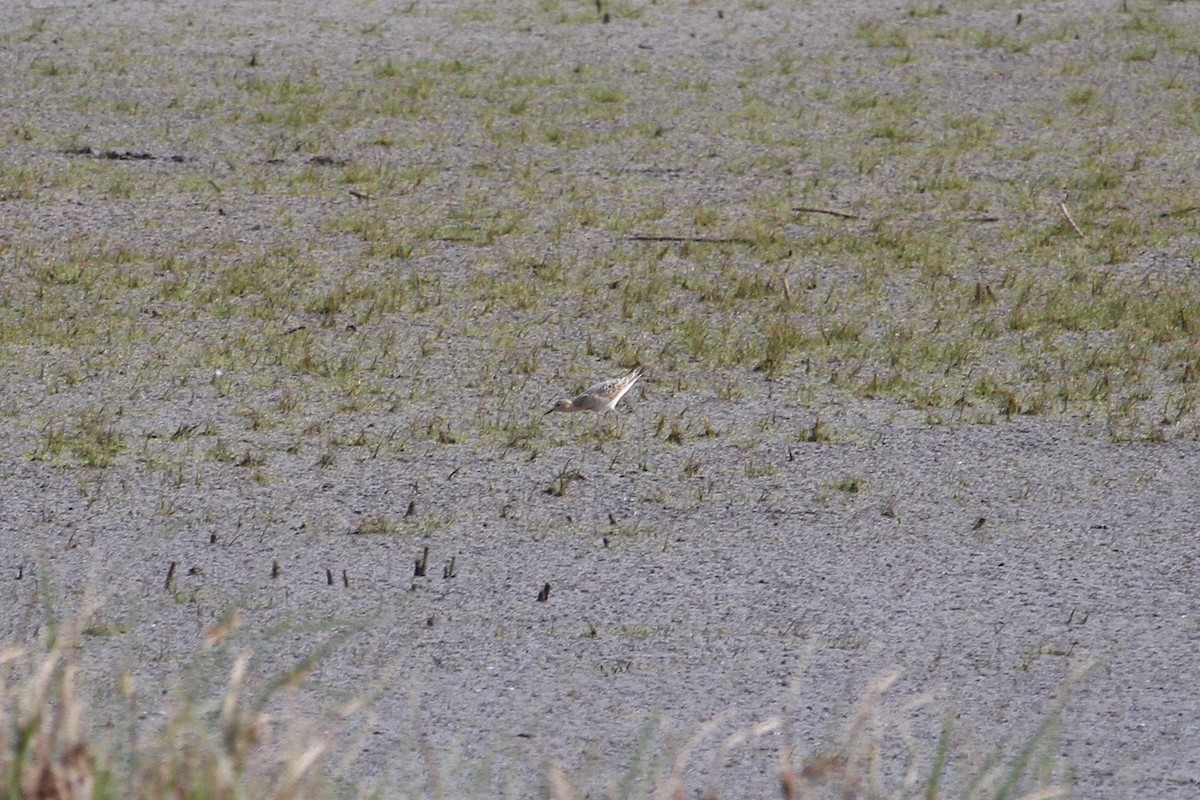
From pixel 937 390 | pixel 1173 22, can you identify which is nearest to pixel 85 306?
pixel 937 390

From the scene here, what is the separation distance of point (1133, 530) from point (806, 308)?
3.97 meters

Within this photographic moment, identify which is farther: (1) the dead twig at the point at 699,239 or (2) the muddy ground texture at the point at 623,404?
(1) the dead twig at the point at 699,239

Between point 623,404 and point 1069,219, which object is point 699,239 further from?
point 623,404

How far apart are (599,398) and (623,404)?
56 cm

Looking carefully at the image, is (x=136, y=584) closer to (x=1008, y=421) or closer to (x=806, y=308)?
(x=1008, y=421)

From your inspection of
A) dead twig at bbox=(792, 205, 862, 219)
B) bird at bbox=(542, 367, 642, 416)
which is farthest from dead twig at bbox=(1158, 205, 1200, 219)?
bird at bbox=(542, 367, 642, 416)

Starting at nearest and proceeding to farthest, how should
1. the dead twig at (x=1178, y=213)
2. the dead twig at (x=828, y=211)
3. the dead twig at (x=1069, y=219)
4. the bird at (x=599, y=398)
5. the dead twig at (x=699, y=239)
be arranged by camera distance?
1. the bird at (x=599, y=398)
2. the dead twig at (x=699, y=239)
3. the dead twig at (x=1069, y=219)
4. the dead twig at (x=828, y=211)
5. the dead twig at (x=1178, y=213)

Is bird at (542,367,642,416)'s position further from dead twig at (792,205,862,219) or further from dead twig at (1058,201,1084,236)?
dead twig at (1058,201,1084,236)

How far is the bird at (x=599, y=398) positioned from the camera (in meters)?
8.80

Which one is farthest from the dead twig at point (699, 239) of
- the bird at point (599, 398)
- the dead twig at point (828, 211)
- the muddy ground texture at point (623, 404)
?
the bird at point (599, 398)

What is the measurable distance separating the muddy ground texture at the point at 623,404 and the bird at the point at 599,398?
0.14 metres

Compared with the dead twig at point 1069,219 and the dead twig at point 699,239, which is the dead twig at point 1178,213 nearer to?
the dead twig at point 1069,219

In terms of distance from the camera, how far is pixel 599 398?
8.80 meters

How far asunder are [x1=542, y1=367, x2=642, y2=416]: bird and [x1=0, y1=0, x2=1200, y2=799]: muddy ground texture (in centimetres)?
14
